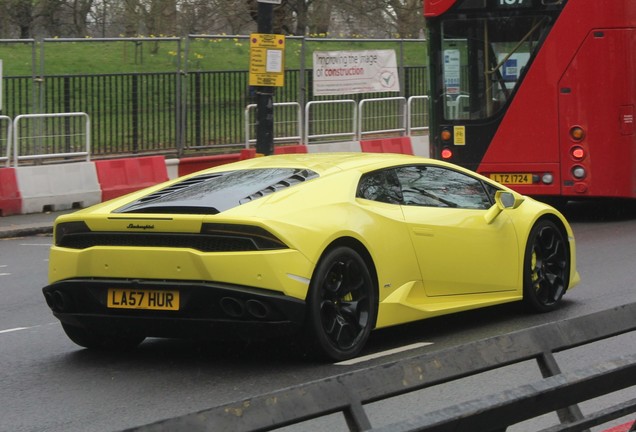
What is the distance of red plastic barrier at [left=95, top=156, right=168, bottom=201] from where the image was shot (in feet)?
58.8

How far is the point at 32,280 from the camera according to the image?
11.8 meters

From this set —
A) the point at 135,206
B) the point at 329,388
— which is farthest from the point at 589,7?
the point at 329,388

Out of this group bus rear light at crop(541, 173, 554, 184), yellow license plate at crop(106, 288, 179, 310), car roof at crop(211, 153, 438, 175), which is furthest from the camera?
bus rear light at crop(541, 173, 554, 184)

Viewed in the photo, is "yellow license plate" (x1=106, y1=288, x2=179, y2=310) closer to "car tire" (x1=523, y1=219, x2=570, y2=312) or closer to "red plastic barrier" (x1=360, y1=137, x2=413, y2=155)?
"car tire" (x1=523, y1=219, x2=570, y2=312)

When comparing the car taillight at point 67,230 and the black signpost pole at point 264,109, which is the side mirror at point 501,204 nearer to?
the car taillight at point 67,230

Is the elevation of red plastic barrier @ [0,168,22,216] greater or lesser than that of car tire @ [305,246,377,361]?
greater

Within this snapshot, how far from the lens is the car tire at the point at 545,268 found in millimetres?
9172

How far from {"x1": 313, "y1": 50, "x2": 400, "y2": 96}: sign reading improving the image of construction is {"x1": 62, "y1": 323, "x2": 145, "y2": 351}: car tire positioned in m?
13.5

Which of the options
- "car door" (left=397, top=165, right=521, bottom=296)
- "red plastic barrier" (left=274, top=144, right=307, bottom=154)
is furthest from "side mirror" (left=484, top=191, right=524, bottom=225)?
"red plastic barrier" (left=274, top=144, right=307, bottom=154)

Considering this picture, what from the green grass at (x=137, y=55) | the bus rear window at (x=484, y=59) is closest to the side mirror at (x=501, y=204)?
the bus rear window at (x=484, y=59)

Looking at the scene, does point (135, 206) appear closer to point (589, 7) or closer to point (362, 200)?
point (362, 200)

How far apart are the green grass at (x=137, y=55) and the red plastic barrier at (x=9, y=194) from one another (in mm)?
1754

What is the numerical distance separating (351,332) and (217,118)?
13275mm

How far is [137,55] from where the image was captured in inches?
768
